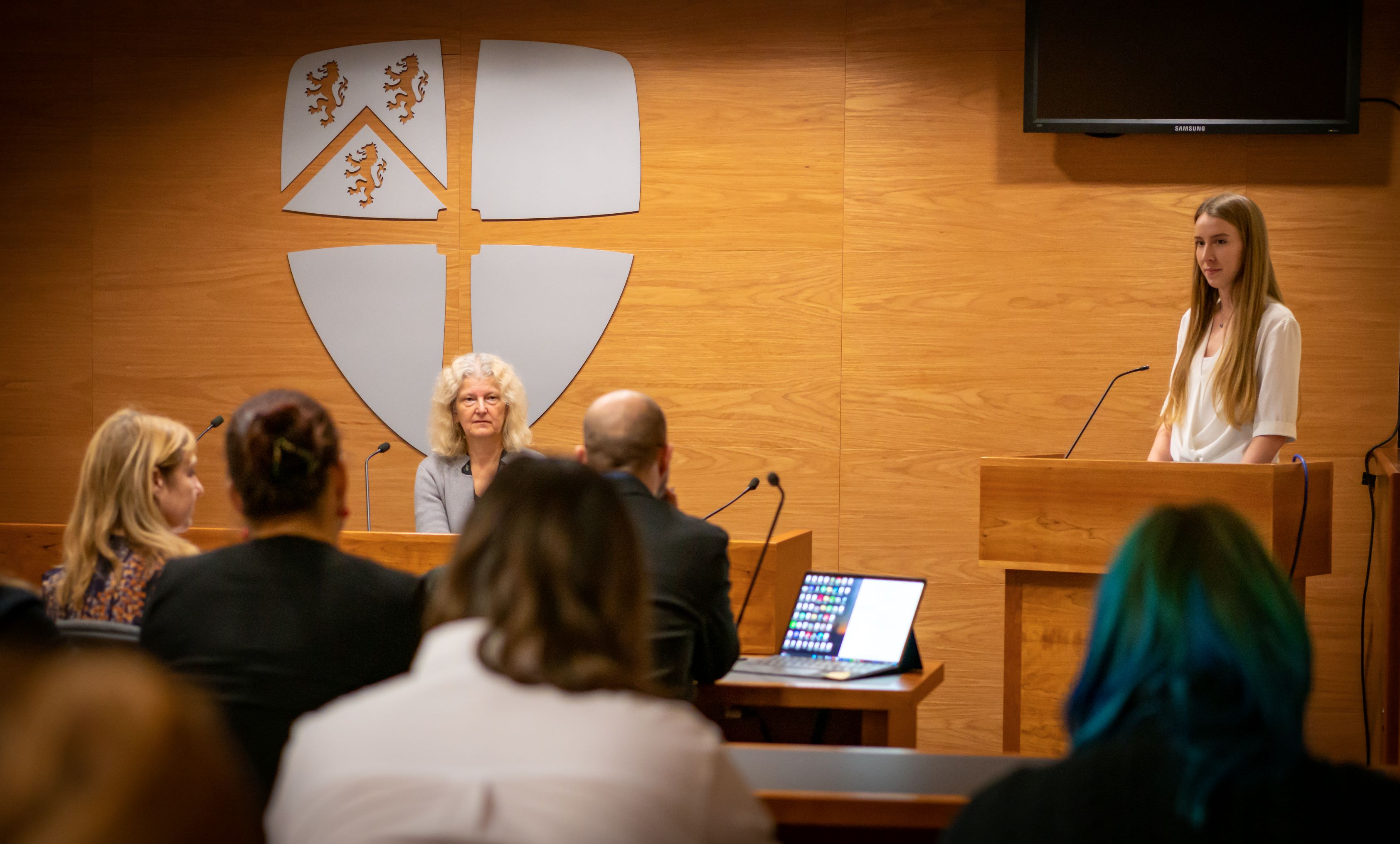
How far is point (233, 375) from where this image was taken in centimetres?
468

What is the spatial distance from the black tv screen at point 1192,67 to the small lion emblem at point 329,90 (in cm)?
249

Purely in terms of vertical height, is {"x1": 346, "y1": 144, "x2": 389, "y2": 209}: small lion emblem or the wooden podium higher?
{"x1": 346, "y1": 144, "x2": 389, "y2": 209}: small lion emblem

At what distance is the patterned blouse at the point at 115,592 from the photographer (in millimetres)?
2051

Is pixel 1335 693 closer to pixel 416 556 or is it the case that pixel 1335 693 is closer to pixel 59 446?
pixel 416 556

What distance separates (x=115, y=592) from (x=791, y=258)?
286 cm

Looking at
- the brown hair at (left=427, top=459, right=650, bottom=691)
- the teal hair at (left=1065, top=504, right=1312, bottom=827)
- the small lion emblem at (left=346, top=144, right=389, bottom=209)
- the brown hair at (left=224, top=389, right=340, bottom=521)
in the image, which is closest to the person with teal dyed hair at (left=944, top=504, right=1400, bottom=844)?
the teal hair at (left=1065, top=504, right=1312, bottom=827)

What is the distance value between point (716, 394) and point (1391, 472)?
218cm

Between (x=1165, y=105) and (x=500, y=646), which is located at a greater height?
(x=1165, y=105)

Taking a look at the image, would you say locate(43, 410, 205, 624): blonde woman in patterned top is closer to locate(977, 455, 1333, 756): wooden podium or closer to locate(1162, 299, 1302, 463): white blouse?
locate(977, 455, 1333, 756): wooden podium

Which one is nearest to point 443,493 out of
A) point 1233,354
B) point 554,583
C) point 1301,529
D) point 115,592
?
point 115,592

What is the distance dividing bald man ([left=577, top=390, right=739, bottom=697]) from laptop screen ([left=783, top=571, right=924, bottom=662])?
376 millimetres

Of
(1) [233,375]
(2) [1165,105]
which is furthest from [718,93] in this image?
(1) [233,375]

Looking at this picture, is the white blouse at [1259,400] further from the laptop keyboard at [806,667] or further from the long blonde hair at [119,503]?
the long blonde hair at [119,503]

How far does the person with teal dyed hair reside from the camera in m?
0.99
